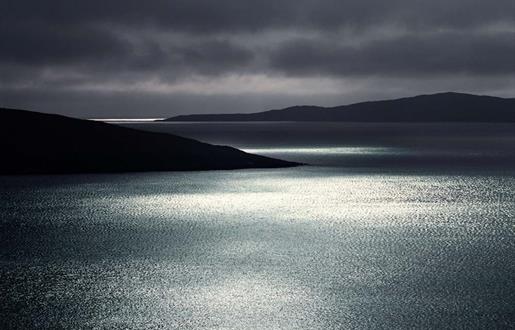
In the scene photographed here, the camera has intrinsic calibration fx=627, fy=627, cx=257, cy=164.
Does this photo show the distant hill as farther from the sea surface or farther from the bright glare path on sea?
the bright glare path on sea

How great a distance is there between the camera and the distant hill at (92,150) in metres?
76.8

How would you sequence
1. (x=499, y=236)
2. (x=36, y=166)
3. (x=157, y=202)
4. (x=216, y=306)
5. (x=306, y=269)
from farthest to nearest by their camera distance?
(x=36, y=166)
(x=157, y=202)
(x=499, y=236)
(x=306, y=269)
(x=216, y=306)

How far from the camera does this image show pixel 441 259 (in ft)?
89.1

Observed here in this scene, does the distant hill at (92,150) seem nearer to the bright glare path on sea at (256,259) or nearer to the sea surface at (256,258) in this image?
the sea surface at (256,258)

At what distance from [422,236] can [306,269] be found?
1063 cm

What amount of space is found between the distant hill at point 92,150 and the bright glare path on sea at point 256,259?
23.2m

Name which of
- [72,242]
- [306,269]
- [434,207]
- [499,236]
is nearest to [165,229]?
[72,242]

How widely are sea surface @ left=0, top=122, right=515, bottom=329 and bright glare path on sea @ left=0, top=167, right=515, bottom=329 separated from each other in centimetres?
8

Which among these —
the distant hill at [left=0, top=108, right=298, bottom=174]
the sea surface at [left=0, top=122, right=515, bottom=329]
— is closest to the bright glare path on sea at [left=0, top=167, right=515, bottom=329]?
the sea surface at [left=0, top=122, right=515, bottom=329]

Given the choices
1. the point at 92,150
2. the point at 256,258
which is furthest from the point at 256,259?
the point at 92,150

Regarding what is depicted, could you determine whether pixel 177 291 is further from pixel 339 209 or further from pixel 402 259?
pixel 339 209

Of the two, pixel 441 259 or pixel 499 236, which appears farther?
pixel 499 236

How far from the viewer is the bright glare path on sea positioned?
736 inches

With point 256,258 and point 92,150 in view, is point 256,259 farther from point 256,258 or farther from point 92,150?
point 92,150
